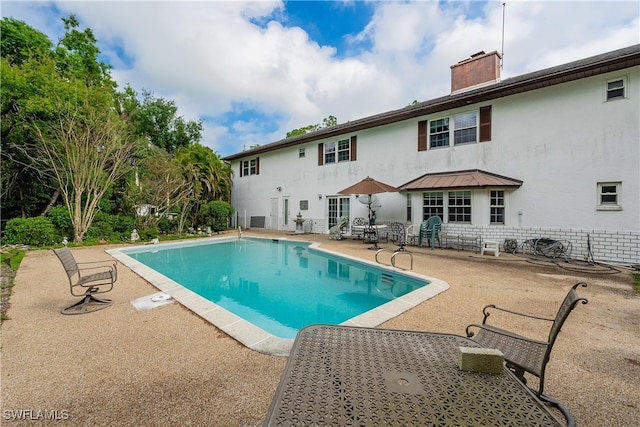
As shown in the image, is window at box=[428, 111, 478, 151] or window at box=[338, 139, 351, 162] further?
window at box=[338, 139, 351, 162]

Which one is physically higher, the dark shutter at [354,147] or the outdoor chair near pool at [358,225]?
the dark shutter at [354,147]

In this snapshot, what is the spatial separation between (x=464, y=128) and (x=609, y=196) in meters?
5.07

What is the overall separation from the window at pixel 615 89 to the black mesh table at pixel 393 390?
11.1 meters

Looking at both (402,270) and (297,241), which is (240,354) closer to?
(402,270)

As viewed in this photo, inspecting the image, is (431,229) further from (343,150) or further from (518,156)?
(343,150)

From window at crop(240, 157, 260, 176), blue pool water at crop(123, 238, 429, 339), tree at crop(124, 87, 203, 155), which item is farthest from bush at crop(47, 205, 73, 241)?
tree at crop(124, 87, 203, 155)

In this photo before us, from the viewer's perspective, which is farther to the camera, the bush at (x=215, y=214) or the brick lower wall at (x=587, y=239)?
the bush at (x=215, y=214)

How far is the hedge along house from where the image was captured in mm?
7973

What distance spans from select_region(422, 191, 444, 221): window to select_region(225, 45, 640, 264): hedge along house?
0.04 metres

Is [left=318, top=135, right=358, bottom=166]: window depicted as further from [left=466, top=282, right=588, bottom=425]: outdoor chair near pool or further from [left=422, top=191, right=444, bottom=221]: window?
[left=466, top=282, right=588, bottom=425]: outdoor chair near pool

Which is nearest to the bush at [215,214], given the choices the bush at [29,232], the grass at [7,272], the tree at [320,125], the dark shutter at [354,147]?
the bush at [29,232]

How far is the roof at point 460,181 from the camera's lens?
9500mm

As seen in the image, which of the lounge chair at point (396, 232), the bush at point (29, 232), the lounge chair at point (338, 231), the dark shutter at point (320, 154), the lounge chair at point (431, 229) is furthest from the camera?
the dark shutter at point (320, 154)

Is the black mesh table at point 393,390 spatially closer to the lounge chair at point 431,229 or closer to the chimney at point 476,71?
the lounge chair at point 431,229
